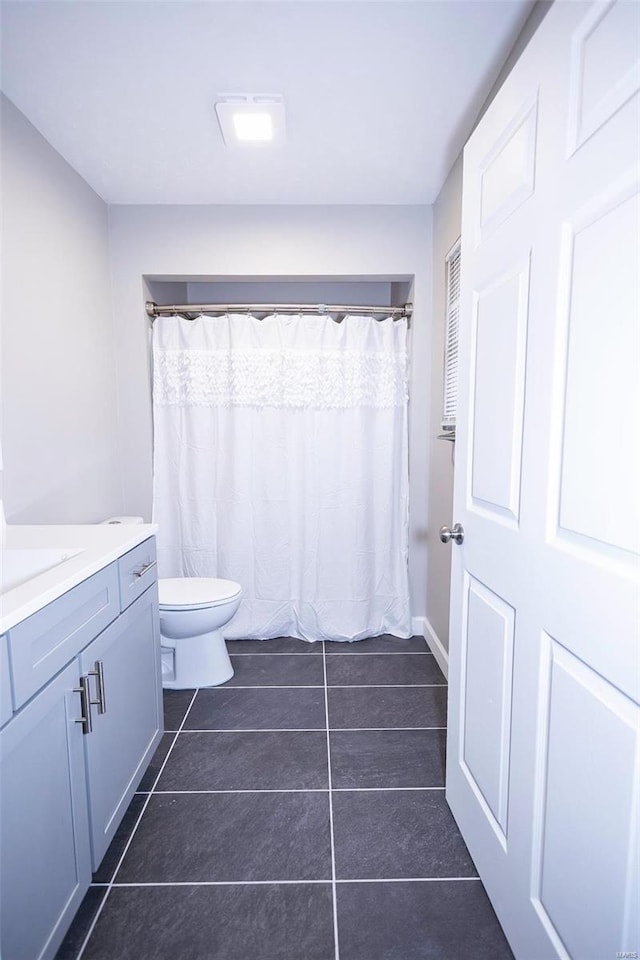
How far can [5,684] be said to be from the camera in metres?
0.80

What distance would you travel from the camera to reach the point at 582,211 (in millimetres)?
773

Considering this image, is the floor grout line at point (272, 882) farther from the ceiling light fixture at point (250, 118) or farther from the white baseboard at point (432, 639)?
the ceiling light fixture at point (250, 118)

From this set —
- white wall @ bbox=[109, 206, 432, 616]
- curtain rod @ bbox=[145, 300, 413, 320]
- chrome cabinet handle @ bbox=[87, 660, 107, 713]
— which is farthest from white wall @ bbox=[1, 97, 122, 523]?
chrome cabinet handle @ bbox=[87, 660, 107, 713]

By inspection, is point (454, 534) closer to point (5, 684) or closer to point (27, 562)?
point (5, 684)

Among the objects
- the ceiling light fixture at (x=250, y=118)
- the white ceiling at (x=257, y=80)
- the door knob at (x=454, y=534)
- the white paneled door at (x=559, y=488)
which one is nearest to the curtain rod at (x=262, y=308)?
the white ceiling at (x=257, y=80)

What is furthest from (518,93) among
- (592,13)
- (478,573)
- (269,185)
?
(269,185)

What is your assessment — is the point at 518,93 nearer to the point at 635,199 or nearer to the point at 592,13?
the point at 592,13

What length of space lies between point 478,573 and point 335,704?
3.72ft

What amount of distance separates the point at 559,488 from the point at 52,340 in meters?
1.89

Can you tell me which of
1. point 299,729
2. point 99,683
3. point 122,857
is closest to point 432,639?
point 299,729

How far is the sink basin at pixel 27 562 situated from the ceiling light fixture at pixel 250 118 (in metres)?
1.57

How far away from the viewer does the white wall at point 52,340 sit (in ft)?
5.17

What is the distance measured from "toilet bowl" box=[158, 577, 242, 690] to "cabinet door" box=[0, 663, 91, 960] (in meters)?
0.90

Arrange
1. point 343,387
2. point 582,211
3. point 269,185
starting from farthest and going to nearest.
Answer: point 343,387, point 269,185, point 582,211
